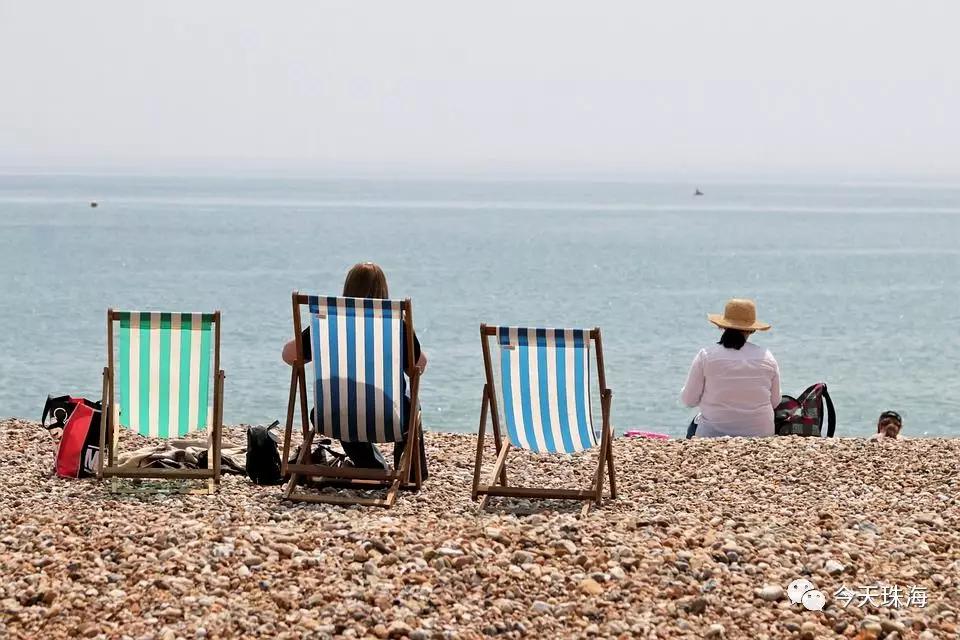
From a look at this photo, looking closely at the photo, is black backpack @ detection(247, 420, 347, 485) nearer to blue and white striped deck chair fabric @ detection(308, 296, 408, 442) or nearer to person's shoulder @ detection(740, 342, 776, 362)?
blue and white striped deck chair fabric @ detection(308, 296, 408, 442)

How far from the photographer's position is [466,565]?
4281 mm

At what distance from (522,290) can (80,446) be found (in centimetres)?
2643

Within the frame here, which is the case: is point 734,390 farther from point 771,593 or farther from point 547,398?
point 771,593

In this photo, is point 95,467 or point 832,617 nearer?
point 832,617

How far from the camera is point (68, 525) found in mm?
4785

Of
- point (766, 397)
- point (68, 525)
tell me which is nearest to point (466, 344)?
point (766, 397)

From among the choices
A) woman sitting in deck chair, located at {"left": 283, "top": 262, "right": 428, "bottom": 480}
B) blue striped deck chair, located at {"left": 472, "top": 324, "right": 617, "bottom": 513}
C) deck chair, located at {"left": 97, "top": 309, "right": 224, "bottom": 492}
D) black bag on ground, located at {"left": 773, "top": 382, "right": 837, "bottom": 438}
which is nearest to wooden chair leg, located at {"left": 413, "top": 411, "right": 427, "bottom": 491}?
woman sitting in deck chair, located at {"left": 283, "top": 262, "right": 428, "bottom": 480}

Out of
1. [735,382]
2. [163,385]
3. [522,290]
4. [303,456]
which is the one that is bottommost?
[522,290]

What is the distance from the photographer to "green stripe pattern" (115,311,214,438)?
5.78m

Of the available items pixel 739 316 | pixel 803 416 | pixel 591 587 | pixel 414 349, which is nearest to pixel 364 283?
pixel 414 349

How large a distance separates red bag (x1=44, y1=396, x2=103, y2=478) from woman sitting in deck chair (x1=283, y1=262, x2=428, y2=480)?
93 cm

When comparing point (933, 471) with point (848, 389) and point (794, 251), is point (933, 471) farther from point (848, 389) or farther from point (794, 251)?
point (794, 251)

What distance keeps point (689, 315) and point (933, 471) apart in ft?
63.5

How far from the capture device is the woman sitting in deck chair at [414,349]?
579cm
